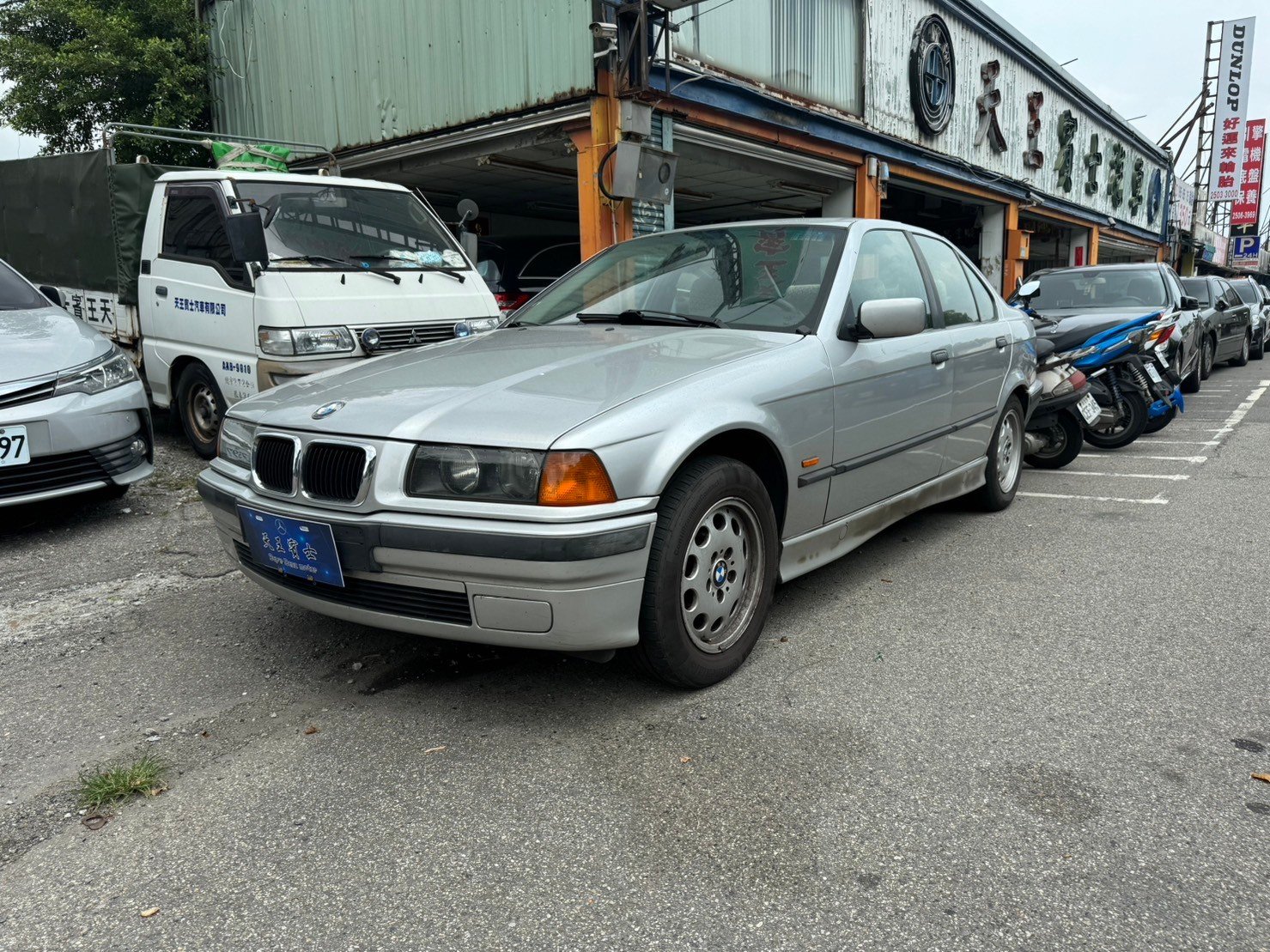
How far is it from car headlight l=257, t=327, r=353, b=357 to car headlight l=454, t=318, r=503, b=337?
0.76 m

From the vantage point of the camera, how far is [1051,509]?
5.29 meters

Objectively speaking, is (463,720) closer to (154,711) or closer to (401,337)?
(154,711)

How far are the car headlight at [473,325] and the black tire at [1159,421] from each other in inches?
197

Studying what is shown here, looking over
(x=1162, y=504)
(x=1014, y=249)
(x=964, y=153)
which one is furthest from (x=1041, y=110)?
(x=1162, y=504)

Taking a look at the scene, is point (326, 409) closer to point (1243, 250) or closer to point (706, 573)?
Result: point (706, 573)

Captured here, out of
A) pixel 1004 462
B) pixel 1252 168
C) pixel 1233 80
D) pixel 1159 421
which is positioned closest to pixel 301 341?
pixel 1004 462

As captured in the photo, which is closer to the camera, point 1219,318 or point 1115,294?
point 1115,294

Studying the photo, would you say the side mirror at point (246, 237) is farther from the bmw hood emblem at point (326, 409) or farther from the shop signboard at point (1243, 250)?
the shop signboard at point (1243, 250)

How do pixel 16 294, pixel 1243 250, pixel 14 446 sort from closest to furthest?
pixel 14 446 < pixel 16 294 < pixel 1243 250

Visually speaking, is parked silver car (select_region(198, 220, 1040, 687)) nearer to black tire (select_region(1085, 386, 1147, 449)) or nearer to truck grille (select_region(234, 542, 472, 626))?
truck grille (select_region(234, 542, 472, 626))

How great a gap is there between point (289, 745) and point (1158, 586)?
3401mm

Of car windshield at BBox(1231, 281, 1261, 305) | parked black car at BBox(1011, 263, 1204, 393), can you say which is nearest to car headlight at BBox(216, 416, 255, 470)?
parked black car at BBox(1011, 263, 1204, 393)

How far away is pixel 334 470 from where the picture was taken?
8.76ft

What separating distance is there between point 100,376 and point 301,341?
108cm
